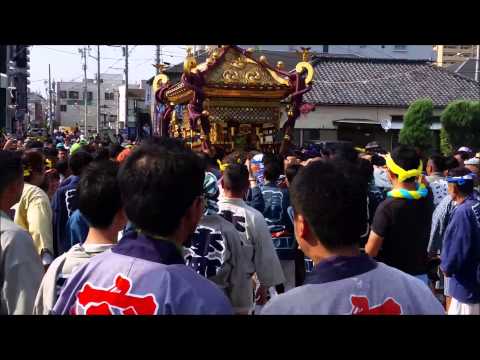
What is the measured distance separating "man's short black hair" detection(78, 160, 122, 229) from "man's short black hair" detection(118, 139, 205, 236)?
25.6 inches

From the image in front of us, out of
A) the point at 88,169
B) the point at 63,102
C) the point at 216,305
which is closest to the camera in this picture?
the point at 216,305

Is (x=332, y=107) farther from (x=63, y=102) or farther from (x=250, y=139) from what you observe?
(x=63, y=102)

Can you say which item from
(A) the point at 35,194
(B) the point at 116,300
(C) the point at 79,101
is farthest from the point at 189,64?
(C) the point at 79,101

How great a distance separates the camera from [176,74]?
22.5 meters

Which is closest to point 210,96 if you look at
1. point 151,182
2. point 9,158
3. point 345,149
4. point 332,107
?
point 345,149

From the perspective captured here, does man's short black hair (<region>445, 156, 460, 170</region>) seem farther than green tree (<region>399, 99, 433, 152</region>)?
No

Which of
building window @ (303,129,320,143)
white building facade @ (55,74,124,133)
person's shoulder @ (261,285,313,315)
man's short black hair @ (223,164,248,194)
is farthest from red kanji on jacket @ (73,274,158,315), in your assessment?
white building facade @ (55,74,124,133)

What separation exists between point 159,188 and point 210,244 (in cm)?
150

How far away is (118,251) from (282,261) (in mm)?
3470

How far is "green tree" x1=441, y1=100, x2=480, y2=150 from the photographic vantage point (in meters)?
15.2

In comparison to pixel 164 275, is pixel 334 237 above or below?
above

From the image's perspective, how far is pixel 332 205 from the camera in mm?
1665

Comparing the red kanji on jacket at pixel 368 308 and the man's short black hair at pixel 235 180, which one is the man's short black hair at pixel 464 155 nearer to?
the man's short black hair at pixel 235 180

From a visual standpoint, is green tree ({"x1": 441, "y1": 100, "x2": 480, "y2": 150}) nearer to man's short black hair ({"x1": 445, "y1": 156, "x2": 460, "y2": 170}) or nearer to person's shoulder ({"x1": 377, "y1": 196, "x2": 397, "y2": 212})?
man's short black hair ({"x1": 445, "y1": 156, "x2": 460, "y2": 170})
